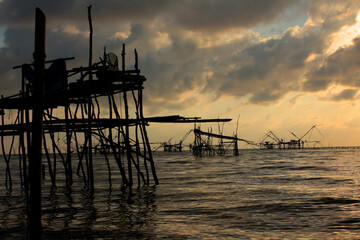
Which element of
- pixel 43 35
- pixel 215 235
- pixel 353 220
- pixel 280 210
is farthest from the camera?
pixel 280 210

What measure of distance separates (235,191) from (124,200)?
4869mm

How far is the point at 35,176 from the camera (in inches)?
248

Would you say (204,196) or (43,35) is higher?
(43,35)

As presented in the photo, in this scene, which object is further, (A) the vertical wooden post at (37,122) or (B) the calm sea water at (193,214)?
(B) the calm sea water at (193,214)

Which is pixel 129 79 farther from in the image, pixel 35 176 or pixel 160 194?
pixel 35 176

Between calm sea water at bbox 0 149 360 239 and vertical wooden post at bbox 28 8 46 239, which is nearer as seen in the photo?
vertical wooden post at bbox 28 8 46 239

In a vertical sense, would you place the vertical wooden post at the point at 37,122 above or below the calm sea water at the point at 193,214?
above

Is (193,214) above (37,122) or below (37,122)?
below

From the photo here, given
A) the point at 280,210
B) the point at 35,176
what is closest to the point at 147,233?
the point at 35,176

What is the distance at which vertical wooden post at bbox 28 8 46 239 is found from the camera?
244 inches

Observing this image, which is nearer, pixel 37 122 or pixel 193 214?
pixel 37 122

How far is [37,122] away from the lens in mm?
6293

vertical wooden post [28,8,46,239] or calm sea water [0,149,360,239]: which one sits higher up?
vertical wooden post [28,8,46,239]

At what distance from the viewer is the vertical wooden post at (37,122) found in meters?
6.19
